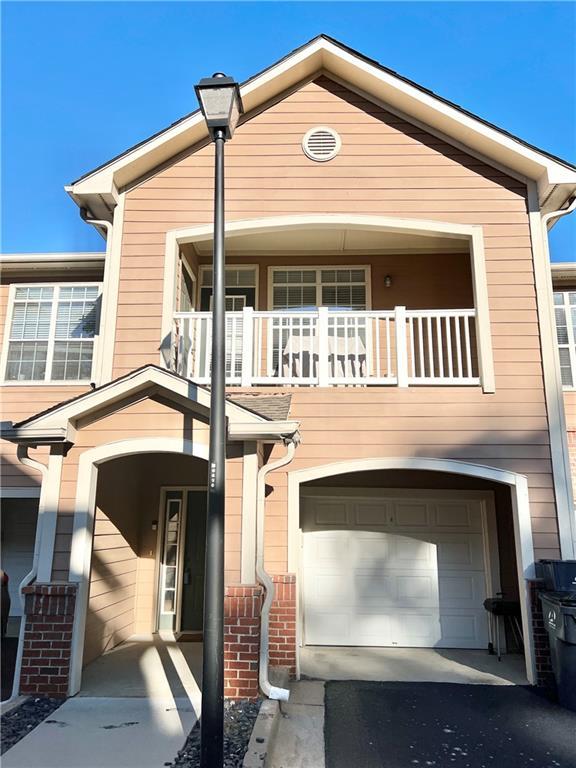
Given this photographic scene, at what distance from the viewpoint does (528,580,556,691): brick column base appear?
5.88 m

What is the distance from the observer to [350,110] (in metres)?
7.77

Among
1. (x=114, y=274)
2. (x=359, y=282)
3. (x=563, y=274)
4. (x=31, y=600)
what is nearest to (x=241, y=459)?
(x=31, y=600)

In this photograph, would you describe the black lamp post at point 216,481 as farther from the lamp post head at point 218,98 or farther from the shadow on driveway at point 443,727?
the shadow on driveway at point 443,727

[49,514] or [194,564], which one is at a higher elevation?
[49,514]

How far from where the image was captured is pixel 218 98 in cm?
406

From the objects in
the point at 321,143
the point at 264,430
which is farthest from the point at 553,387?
the point at 321,143

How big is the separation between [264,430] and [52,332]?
4.75m

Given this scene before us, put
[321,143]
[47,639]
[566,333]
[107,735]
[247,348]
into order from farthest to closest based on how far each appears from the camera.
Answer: [566,333] → [321,143] → [247,348] → [47,639] → [107,735]

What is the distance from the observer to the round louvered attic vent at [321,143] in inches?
301

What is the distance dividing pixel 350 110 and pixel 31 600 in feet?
24.5

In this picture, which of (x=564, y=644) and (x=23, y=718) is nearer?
(x=23, y=718)

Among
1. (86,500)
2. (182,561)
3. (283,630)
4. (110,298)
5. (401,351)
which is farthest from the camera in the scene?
(182,561)

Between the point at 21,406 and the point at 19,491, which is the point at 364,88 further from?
the point at 19,491

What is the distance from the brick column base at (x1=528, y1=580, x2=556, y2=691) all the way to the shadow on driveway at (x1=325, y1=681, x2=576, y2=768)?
0.33 metres
